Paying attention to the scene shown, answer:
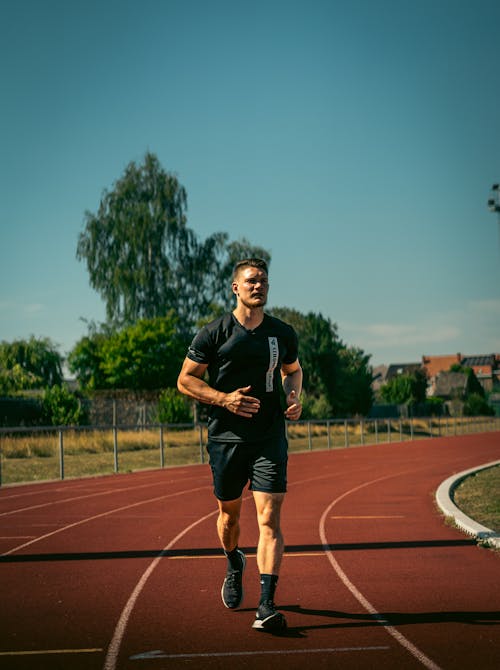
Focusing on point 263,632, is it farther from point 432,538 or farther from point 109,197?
point 109,197

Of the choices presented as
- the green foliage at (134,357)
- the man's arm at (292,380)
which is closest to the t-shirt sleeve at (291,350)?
the man's arm at (292,380)

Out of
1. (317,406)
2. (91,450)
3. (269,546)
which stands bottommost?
(91,450)

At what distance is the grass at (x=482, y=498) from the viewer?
11008 millimetres

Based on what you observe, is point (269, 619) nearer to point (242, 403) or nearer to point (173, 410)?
point (242, 403)

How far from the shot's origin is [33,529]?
11461 mm

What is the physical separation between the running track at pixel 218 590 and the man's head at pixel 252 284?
2016 millimetres

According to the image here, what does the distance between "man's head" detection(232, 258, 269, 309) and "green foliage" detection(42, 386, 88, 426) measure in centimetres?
2850

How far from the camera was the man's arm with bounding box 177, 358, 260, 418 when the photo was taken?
547 centimetres

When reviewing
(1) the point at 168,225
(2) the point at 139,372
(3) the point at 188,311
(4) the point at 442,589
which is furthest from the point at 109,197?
(4) the point at 442,589

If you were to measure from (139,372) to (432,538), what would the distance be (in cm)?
4042

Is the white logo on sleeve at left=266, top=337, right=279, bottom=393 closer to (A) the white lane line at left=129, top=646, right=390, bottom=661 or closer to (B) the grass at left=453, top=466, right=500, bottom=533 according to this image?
(A) the white lane line at left=129, top=646, right=390, bottom=661

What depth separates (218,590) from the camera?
271 inches

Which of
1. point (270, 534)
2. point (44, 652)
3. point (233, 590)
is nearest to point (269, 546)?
point (270, 534)

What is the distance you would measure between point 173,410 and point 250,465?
30170 millimetres
